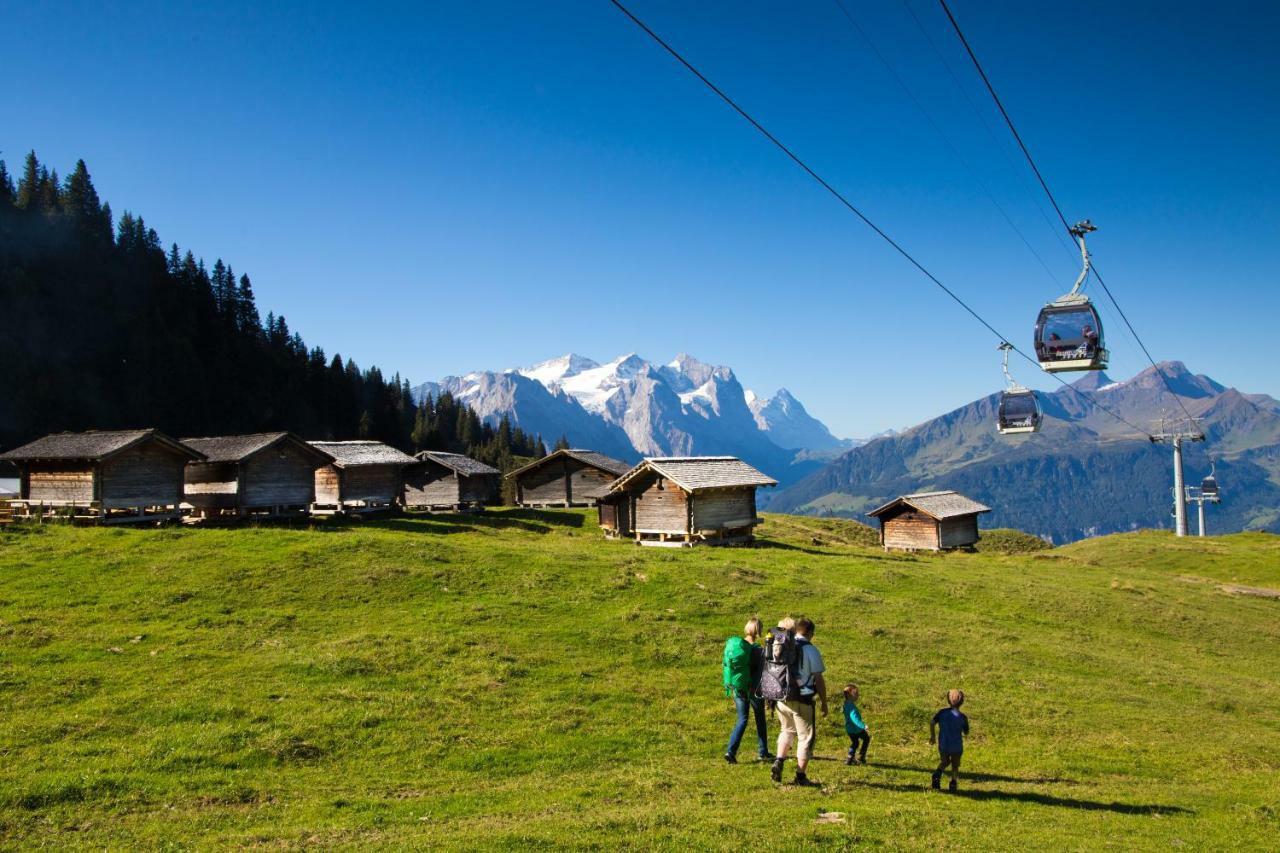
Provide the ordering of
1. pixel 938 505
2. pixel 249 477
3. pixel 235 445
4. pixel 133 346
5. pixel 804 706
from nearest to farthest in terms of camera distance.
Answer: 1. pixel 804 706
2. pixel 249 477
3. pixel 235 445
4. pixel 938 505
5. pixel 133 346

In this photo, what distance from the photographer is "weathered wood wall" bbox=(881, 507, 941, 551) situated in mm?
62156

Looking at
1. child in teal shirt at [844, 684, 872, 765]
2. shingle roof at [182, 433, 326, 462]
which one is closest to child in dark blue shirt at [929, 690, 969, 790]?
child in teal shirt at [844, 684, 872, 765]

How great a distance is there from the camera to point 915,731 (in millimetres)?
17953

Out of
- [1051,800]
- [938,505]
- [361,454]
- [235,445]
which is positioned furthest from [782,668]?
[938,505]

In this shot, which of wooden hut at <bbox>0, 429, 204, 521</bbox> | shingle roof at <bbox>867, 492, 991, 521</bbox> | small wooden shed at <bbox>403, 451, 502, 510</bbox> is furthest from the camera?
small wooden shed at <bbox>403, 451, 502, 510</bbox>

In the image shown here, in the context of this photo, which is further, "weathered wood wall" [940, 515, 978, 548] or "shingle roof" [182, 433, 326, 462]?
"weathered wood wall" [940, 515, 978, 548]

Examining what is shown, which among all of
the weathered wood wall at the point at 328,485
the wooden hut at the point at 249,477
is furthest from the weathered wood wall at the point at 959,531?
the wooden hut at the point at 249,477

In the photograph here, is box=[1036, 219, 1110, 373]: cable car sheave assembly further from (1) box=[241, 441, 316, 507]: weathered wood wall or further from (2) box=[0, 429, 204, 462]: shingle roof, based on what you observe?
(1) box=[241, 441, 316, 507]: weathered wood wall

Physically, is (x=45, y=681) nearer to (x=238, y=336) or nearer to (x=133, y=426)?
(x=133, y=426)

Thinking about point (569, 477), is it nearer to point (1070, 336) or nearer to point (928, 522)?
point (928, 522)

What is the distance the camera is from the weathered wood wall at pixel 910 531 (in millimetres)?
62156

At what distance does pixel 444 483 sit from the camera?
68.8 metres

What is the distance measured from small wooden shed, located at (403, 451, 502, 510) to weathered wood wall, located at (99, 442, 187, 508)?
2460 cm

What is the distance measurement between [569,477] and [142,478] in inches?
1494
